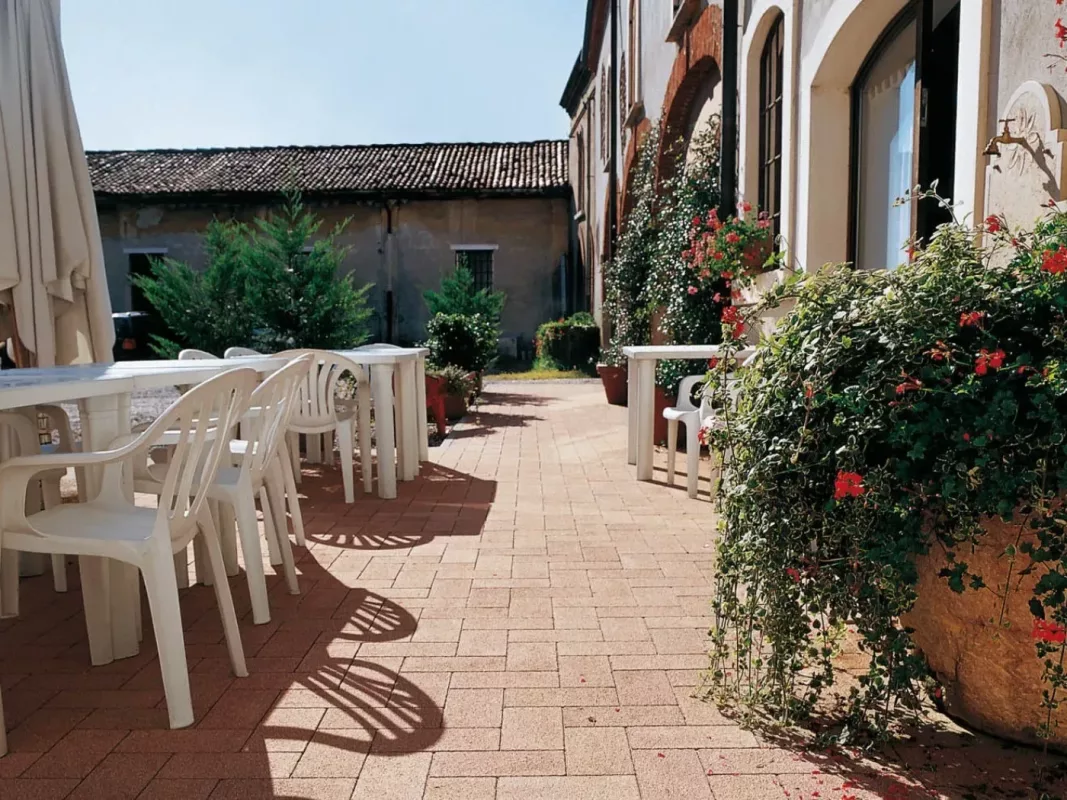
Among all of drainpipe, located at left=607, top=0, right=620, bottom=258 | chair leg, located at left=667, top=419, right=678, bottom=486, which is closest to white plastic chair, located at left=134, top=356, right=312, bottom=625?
chair leg, located at left=667, top=419, right=678, bottom=486

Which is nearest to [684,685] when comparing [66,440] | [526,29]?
[66,440]

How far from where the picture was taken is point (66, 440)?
3.39 metres

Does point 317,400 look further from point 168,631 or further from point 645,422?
point 168,631

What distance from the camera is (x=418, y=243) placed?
60.3 feet

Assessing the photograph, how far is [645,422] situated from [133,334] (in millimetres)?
12383

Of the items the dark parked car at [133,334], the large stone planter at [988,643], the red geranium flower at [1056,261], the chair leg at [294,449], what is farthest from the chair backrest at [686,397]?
the dark parked car at [133,334]

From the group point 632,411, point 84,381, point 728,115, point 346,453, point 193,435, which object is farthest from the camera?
point 728,115

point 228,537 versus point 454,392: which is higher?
point 454,392

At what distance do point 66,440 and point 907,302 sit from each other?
3109 mm

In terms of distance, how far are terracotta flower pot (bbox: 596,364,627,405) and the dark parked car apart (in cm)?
849

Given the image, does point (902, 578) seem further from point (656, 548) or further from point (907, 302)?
point (656, 548)

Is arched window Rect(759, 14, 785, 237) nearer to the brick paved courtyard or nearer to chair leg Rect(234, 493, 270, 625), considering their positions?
the brick paved courtyard

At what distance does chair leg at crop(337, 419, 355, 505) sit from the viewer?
495 centimetres


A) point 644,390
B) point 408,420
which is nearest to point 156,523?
point 408,420
